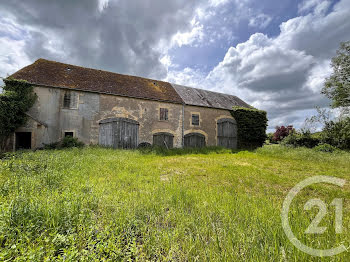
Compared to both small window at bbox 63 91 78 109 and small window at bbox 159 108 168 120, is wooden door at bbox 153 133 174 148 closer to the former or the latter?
small window at bbox 159 108 168 120

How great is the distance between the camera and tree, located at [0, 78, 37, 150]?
30.1 ft

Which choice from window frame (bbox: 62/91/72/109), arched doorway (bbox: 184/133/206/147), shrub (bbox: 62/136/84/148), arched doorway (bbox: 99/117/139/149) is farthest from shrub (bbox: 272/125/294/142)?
window frame (bbox: 62/91/72/109)

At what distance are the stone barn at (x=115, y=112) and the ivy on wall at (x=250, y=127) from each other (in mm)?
662

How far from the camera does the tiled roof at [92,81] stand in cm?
1116

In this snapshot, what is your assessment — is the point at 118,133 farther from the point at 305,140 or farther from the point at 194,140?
the point at 305,140

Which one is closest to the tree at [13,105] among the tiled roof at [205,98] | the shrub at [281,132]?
the tiled roof at [205,98]

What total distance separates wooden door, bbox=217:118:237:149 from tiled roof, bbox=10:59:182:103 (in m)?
5.56

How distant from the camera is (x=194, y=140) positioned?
1538 cm

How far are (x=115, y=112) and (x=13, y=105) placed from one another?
617 cm

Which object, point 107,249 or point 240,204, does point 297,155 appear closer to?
point 240,204

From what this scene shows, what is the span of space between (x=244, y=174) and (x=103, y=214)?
15.7 feet

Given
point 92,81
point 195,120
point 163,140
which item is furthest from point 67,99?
point 195,120

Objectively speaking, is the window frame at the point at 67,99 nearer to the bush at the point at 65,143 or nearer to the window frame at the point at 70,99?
the window frame at the point at 70,99

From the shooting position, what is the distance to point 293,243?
155cm
